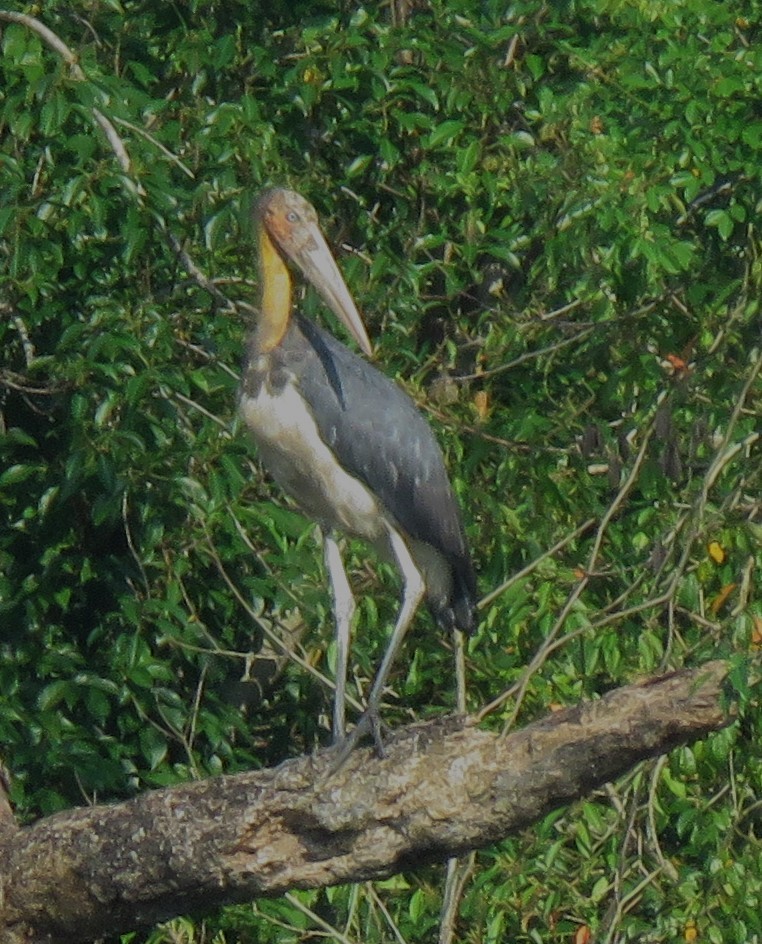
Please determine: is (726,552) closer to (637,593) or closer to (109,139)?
(637,593)

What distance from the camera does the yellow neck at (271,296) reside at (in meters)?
5.45

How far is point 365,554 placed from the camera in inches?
240

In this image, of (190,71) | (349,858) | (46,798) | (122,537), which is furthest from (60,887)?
(190,71)

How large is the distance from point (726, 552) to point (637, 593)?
0.29 metres

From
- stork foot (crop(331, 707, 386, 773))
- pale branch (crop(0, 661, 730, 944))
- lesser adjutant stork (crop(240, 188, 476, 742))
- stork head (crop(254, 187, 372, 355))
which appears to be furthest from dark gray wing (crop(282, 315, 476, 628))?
pale branch (crop(0, 661, 730, 944))

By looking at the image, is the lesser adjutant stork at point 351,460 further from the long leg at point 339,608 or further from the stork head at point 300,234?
the stork head at point 300,234

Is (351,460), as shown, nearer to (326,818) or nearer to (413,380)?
(413,380)

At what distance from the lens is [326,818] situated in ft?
13.3

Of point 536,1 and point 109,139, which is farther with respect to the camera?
point 536,1

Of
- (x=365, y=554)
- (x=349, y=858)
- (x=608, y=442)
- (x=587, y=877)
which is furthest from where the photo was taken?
(x=365, y=554)

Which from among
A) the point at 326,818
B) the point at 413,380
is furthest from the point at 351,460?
the point at 326,818

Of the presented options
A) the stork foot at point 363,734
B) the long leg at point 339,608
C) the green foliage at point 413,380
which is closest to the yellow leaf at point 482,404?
the green foliage at point 413,380

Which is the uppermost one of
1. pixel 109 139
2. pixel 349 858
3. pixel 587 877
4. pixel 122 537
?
pixel 109 139

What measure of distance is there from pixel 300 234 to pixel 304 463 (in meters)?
0.72
